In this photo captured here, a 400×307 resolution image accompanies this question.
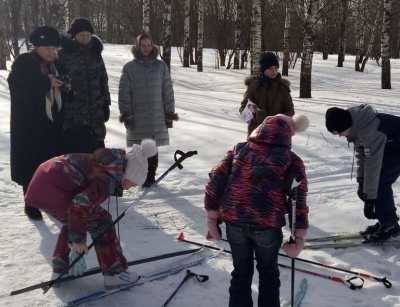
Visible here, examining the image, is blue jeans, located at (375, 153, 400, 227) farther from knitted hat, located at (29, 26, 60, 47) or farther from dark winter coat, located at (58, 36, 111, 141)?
knitted hat, located at (29, 26, 60, 47)

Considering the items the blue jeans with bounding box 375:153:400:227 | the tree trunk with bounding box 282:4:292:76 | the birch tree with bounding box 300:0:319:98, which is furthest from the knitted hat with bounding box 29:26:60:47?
the tree trunk with bounding box 282:4:292:76

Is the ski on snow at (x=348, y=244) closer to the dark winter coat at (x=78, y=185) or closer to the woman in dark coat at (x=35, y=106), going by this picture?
the dark winter coat at (x=78, y=185)

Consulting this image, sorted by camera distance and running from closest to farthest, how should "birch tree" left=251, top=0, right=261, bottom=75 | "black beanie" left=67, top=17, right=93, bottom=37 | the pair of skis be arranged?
the pair of skis < "black beanie" left=67, top=17, right=93, bottom=37 < "birch tree" left=251, top=0, right=261, bottom=75

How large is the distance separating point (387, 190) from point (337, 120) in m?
0.89

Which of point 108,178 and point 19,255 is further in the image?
point 19,255

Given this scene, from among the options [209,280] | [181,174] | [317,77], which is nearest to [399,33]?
[317,77]

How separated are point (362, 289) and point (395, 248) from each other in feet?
2.83

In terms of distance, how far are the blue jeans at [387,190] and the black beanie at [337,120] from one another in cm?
60

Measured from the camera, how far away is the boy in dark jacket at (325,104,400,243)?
3662 mm

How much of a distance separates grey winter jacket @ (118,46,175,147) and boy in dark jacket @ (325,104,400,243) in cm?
228

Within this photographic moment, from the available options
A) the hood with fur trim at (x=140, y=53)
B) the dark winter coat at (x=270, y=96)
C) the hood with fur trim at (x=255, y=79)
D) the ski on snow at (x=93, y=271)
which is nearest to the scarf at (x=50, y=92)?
the hood with fur trim at (x=140, y=53)

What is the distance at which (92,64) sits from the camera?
15.9ft

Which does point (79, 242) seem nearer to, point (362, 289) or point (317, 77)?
point (362, 289)

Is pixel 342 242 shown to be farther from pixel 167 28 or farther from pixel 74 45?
pixel 167 28
